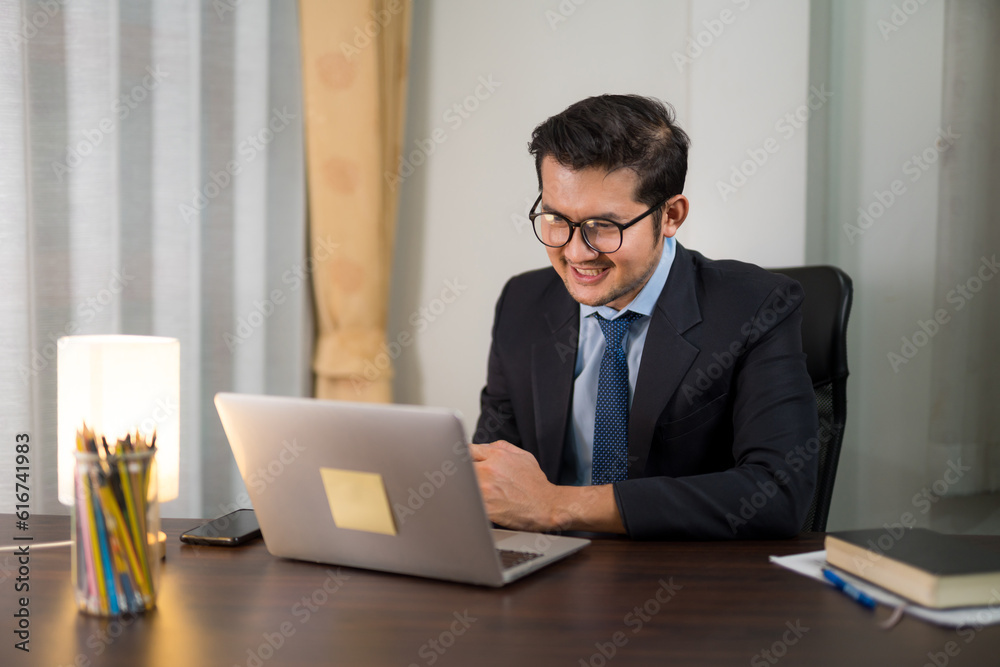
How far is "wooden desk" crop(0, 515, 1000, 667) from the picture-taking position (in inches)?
32.9

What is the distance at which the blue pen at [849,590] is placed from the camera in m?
0.95

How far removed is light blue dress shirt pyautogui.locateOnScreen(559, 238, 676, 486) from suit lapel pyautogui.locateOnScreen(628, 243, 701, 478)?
4cm

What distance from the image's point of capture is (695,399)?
5.19ft

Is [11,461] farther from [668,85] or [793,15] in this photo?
[793,15]

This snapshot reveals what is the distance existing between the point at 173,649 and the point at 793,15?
6.98 ft

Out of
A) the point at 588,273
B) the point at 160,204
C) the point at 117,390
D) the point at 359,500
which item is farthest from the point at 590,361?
the point at 160,204

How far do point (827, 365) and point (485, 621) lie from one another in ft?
3.41

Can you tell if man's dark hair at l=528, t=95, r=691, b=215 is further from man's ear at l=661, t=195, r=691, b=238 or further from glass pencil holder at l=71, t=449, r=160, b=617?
glass pencil holder at l=71, t=449, r=160, b=617

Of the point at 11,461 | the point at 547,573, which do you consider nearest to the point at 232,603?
the point at 547,573

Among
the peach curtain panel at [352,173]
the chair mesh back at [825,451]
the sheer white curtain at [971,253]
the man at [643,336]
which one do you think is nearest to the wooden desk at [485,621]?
the man at [643,336]

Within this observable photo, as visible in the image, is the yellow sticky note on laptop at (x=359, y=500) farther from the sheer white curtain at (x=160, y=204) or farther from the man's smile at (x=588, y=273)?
the sheer white curtain at (x=160, y=204)

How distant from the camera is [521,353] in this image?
180 centimetres

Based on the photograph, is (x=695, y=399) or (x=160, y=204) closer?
(x=695, y=399)

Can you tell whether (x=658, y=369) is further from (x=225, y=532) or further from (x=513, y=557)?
(x=225, y=532)
